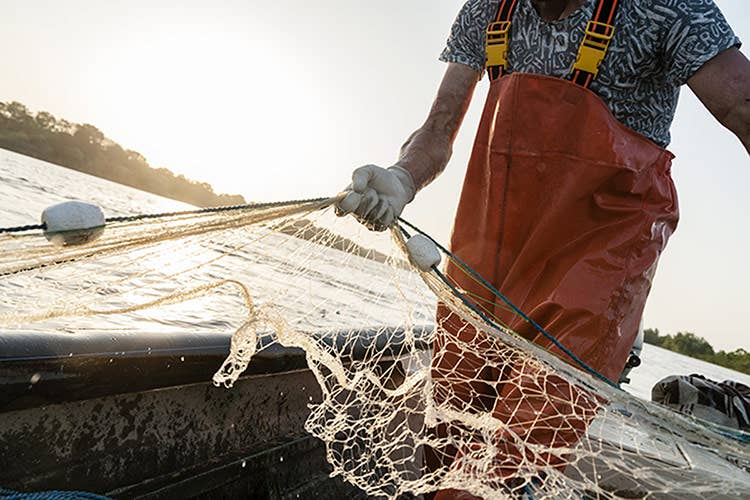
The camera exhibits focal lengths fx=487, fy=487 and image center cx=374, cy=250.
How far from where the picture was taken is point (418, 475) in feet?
9.65

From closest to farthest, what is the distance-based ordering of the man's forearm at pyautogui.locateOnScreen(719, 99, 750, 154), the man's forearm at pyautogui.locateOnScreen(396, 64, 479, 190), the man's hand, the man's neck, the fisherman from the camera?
the man's forearm at pyautogui.locateOnScreen(719, 99, 750, 154)
the fisherman
the man's hand
the man's neck
the man's forearm at pyautogui.locateOnScreen(396, 64, 479, 190)

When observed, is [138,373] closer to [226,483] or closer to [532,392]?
[226,483]

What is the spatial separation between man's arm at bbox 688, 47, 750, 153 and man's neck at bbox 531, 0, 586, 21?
0.57 m

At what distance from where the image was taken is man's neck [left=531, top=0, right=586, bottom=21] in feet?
6.46

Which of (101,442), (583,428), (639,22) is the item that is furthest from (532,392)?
(101,442)

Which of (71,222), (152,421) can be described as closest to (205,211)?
(71,222)

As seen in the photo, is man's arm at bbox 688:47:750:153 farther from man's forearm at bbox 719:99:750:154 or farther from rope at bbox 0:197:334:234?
rope at bbox 0:197:334:234

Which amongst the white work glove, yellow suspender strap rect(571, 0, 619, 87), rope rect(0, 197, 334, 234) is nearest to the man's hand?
the white work glove

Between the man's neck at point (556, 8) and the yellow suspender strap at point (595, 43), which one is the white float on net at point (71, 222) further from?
the man's neck at point (556, 8)

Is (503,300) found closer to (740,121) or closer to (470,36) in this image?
(740,121)

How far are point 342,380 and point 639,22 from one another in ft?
5.78

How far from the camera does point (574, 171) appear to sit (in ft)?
6.17

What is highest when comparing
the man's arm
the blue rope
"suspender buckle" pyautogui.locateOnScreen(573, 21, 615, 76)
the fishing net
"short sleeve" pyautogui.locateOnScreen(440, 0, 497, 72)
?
"short sleeve" pyautogui.locateOnScreen(440, 0, 497, 72)

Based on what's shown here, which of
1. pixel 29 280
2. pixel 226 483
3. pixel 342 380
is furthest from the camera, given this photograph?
pixel 29 280
